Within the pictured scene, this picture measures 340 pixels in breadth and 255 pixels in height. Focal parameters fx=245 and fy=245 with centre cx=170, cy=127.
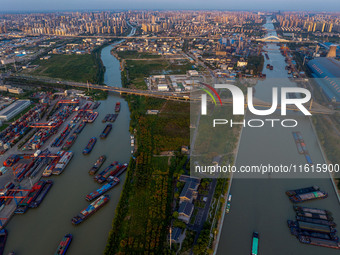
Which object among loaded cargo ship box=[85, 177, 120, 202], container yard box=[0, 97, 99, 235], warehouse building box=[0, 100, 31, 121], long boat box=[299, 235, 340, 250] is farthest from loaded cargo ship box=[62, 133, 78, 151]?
long boat box=[299, 235, 340, 250]

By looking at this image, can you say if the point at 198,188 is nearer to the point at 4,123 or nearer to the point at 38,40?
the point at 4,123

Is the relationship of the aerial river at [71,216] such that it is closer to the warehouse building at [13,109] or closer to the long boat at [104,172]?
the long boat at [104,172]

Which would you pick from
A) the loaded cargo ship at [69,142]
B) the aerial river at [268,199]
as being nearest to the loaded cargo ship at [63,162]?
the loaded cargo ship at [69,142]

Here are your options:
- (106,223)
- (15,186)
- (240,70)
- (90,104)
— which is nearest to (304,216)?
(106,223)

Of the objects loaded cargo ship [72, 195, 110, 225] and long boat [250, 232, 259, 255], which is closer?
long boat [250, 232, 259, 255]

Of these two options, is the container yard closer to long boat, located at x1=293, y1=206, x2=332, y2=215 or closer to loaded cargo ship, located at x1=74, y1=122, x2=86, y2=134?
loaded cargo ship, located at x1=74, y1=122, x2=86, y2=134

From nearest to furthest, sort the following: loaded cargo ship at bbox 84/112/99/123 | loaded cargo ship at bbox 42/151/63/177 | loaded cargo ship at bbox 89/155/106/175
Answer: loaded cargo ship at bbox 42/151/63/177, loaded cargo ship at bbox 89/155/106/175, loaded cargo ship at bbox 84/112/99/123

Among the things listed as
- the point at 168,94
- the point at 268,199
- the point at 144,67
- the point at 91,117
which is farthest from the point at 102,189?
the point at 144,67
